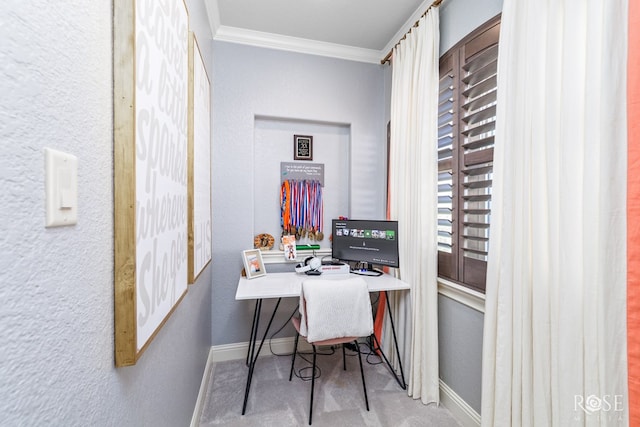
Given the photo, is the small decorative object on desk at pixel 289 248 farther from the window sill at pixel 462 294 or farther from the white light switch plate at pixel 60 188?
the white light switch plate at pixel 60 188

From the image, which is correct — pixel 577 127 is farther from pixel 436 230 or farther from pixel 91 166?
pixel 91 166

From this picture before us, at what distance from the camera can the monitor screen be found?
7.16 feet

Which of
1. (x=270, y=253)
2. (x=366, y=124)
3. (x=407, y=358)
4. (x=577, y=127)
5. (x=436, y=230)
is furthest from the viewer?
(x=366, y=124)

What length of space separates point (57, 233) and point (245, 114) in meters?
2.14

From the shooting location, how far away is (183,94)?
1231 millimetres

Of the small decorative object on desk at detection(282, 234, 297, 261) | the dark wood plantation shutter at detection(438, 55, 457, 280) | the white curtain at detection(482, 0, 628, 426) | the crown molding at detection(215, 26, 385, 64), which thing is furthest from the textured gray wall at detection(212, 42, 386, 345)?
the white curtain at detection(482, 0, 628, 426)

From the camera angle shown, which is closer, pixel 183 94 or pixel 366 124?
pixel 183 94

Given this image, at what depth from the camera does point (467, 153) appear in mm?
1696

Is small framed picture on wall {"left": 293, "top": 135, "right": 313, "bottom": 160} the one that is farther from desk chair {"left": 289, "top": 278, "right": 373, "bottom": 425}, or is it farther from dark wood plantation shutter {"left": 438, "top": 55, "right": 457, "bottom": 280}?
desk chair {"left": 289, "top": 278, "right": 373, "bottom": 425}

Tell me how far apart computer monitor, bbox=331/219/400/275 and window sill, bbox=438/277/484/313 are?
372 mm

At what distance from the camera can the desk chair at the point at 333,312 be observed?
5.42 feet

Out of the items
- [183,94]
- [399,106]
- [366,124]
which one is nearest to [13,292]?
[183,94]

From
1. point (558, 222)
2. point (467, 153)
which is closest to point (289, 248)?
point (467, 153)

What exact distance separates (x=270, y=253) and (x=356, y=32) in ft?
6.73
